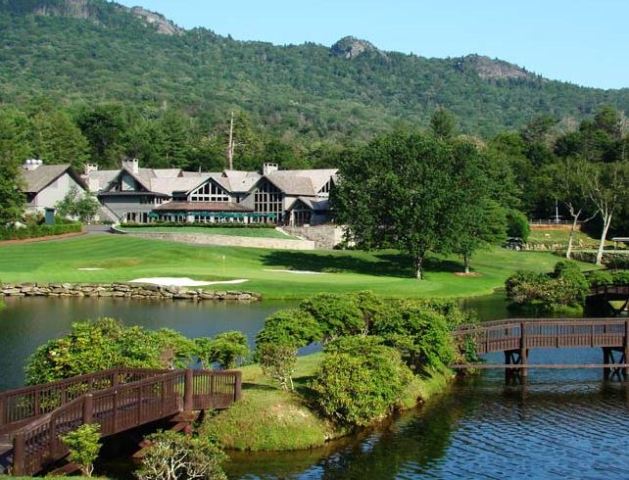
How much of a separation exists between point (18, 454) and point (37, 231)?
7851 centimetres

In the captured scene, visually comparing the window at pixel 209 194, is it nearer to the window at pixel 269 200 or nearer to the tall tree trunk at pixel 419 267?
the window at pixel 269 200

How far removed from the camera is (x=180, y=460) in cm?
2228

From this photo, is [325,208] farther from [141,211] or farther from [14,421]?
[14,421]

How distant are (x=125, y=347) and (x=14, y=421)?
6.10 metres

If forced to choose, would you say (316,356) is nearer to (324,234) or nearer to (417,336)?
(417,336)

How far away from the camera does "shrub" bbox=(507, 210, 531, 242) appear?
120 metres

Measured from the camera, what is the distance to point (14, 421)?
2478cm

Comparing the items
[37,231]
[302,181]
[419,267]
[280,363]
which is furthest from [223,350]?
[302,181]

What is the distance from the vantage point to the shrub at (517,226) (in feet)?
392

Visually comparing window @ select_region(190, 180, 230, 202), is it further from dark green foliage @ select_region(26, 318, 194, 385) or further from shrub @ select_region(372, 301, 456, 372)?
dark green foliage @ select_region(26, 318, 194, 385)

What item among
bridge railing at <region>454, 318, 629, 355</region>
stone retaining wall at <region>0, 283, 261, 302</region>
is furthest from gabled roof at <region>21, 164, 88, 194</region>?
bridge railing at <region>454, 318, 629, 355</region>

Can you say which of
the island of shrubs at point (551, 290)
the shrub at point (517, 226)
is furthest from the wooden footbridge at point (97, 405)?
the shrub at point (517, 226)

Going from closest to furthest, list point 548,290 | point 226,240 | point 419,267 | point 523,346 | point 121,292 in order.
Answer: point 523,346 < point 548,290 < point 121,292 < point 419,267 < point 226,240

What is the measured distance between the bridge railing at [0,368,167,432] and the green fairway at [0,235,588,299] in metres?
41.6
